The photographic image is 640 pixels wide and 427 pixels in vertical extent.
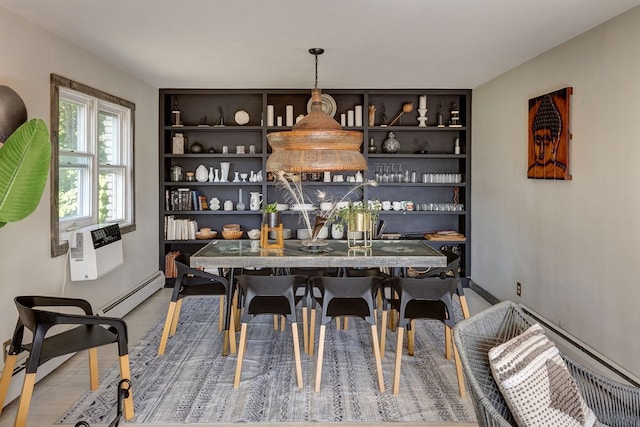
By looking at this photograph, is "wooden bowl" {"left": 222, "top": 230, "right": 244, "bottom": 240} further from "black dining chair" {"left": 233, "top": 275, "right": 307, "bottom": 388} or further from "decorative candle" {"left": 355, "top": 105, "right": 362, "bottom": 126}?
"black dining chair" {"left": 233, "top": 275, "right": 307, "bottom": 388}

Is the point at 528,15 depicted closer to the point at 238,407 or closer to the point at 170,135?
the point at 238,407

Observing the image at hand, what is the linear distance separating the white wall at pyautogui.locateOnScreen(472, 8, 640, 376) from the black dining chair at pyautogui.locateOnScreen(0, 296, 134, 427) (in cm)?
313

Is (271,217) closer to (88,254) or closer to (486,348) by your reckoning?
(88,254)

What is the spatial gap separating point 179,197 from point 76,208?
1.98 meters

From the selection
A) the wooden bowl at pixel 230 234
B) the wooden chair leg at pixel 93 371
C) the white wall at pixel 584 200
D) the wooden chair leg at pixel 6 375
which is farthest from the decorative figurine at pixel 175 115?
the wooden chair leg at pixel 6 375

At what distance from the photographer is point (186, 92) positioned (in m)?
6.11

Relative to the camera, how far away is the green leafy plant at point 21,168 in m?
2.15

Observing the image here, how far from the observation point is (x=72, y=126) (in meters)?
4.16

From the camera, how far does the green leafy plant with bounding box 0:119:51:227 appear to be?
7.07ft

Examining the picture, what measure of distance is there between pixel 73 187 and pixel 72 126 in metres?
0.52

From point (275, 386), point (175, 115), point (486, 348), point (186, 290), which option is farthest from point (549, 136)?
point (175, 115)

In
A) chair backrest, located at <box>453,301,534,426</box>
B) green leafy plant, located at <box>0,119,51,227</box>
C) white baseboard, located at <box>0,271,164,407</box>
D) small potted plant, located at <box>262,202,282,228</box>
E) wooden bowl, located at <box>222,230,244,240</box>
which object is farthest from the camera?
wooden bowl, located at <box>222,230,244,240</box>

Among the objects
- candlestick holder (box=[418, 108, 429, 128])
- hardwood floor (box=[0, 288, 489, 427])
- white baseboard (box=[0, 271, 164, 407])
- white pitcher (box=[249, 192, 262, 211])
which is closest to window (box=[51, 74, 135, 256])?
white baseboard (box=[0, 271, 164, 407])

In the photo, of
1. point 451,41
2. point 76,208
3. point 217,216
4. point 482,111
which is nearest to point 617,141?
point 451,41
